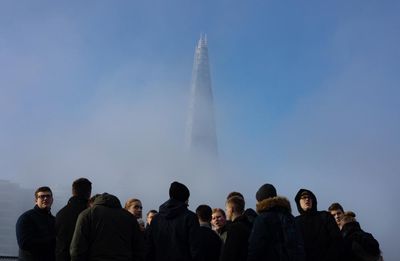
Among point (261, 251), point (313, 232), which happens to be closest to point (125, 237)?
point (261, 251)

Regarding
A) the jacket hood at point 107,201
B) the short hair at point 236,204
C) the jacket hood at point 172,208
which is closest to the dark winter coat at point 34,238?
the jacket hood at point 107,201

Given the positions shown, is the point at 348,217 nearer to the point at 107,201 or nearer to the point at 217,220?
the point at 217,220

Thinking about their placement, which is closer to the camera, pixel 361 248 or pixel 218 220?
pixel 361 248

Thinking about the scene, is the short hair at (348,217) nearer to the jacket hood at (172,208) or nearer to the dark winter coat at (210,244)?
the dark winter coat at (210,244)

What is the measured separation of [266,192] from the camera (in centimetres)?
665

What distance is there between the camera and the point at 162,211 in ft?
22.8

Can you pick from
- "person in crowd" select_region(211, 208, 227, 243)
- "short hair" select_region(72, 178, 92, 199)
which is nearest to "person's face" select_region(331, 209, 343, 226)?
"person in crowd" select_region(211, 208, 227, 243)

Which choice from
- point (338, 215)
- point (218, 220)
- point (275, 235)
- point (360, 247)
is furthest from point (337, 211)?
point (275, 235)

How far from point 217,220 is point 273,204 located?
7.28ft

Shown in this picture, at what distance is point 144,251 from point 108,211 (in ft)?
2.89

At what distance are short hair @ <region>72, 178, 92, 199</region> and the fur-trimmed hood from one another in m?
2.67

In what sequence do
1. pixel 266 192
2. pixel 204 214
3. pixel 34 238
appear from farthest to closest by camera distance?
pixel 204 214 < pixel 34 238 < pixel 266 192

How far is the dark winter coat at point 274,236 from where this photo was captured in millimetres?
6008

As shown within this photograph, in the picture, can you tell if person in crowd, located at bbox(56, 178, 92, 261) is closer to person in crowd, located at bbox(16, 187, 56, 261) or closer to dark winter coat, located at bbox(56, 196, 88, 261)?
dark winter coat, located at bbox(56, 196, 88, 261)
